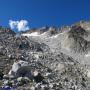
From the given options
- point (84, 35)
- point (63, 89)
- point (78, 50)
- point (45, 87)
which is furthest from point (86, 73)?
point (84, 35)

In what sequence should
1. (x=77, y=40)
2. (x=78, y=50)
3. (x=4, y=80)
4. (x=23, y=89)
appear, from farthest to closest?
(x=77, y=40)
(x=78, y=50)
(x=4, y=80)
(x=23, y=89)

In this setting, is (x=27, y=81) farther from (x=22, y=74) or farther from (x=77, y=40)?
(x=77, y=40)

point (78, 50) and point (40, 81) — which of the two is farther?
point (78, 50)

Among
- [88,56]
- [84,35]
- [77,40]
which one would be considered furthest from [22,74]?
[84,35]

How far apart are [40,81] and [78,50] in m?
40.4

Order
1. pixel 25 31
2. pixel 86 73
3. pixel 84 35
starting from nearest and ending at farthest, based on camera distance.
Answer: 1. pixel 86 73
2. pixel 84 35
3. pixel 25 31

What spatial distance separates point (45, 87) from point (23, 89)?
1.82 m

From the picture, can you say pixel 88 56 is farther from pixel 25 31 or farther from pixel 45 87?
pixel 25 31

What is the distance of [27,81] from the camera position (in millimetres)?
20031

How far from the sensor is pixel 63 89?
69.8 ft

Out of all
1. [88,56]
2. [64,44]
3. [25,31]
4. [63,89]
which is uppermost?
[25,31]

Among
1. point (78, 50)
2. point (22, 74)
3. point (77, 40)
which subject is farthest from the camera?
point (77, 40)

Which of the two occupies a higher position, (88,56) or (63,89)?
(88,56)

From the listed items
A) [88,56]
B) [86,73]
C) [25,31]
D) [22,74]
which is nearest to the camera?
[22,74]
